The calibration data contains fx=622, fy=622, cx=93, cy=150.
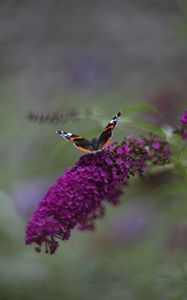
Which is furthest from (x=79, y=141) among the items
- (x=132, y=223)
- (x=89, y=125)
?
(x=89, y=125)

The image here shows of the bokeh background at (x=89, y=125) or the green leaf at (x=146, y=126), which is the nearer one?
the green leaf at (x=146, y=126)

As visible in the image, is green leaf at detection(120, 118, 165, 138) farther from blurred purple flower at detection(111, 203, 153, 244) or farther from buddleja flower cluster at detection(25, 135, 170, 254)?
blurred purple flower at detection(111, 203, 153, 244)

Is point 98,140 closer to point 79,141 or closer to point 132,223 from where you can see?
point 79,141

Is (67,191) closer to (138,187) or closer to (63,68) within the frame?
(138,187)

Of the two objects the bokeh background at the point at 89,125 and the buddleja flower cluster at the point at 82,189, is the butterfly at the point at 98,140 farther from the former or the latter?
the bokeh background at the point at 89,125

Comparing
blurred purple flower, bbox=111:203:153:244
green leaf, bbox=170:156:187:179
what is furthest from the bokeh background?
green leaf, bbox=170:156:187:179

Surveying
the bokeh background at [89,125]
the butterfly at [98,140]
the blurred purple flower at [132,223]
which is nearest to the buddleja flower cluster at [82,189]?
the butterfly at [98,140]

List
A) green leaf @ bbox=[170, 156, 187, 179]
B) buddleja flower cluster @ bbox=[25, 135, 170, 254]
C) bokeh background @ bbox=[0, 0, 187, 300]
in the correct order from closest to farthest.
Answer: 1. buddleja flower cluster @ bbox=[25, 135, 170, 254]
2. green leaf @ bbox=[170, 156, 187, 179]
3. bokeh background @ bbox=[0, 0, 187, 300]
